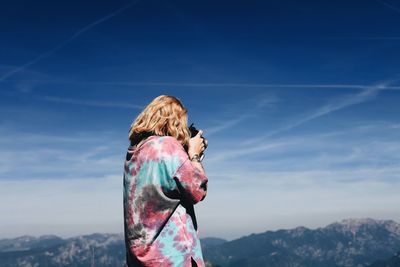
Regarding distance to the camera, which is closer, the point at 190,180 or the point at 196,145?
the point at 190,180

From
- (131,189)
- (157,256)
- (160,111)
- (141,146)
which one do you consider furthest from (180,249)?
(160,111)

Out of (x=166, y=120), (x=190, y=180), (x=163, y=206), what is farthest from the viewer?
(x=166, y=120)

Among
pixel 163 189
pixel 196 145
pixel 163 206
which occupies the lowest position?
pixel 163 206

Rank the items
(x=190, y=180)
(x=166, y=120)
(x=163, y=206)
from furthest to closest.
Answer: (x=166, y=120)
(x=163, y=206)
(x=190, y=180)

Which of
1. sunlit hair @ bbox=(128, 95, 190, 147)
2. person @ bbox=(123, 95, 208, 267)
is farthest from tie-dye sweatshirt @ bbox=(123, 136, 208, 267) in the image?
sunlit hair @ bbox=(128, 95, 190, 147)

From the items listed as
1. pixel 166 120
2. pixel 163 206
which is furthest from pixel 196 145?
pixel 163 206

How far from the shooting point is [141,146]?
457 cm

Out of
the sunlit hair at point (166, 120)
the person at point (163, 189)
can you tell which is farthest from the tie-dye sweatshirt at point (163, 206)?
the sunlit hair at point (166, 120)

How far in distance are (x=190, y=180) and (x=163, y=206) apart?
0.42m

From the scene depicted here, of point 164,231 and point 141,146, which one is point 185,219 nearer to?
point 164,231

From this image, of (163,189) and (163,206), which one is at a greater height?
(163,189)

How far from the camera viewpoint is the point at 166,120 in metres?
4.59

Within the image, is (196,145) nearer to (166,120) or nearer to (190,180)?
(166,120)

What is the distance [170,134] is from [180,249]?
3.81ft
